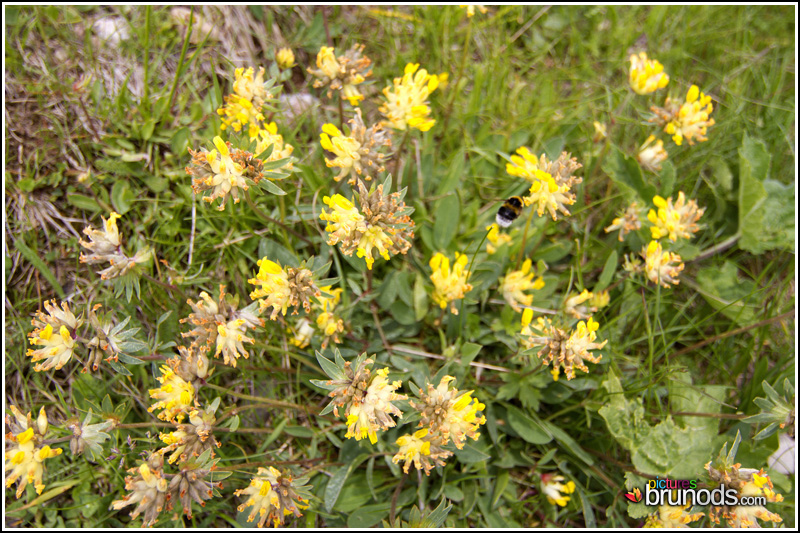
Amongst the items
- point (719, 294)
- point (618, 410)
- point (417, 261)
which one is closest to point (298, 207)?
point (417, 261)

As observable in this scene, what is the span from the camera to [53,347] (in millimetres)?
2422

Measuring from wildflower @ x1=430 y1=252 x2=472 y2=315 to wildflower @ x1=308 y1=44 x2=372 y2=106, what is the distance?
1006mm

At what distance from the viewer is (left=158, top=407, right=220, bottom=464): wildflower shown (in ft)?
7.64

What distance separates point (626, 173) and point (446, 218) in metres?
1.29

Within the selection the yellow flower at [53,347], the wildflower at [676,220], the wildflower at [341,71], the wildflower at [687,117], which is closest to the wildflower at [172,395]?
the yellow flower at [53,347]

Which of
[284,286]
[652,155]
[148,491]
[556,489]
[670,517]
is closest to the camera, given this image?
[148,491]

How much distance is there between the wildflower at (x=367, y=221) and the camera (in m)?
2.38

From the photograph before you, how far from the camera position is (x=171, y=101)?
3529 mm

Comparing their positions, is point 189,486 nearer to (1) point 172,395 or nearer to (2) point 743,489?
(1) point 172,395

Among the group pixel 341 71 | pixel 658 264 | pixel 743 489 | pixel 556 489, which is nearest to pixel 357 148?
pixel 341 71

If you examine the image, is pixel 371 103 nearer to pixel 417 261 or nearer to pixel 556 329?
pixel 417 261

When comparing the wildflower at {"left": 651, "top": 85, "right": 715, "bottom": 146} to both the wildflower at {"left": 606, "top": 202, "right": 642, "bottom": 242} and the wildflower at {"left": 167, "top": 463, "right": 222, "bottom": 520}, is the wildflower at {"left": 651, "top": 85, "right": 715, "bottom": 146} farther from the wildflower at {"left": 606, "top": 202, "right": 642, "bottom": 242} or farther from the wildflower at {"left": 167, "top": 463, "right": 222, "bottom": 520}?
the wildflower at {"left": 167, "top": 463, "right": 222, "bottom": 520}

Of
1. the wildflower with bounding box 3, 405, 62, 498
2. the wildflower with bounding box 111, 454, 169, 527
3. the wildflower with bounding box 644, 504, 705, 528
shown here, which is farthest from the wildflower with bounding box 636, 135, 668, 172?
the wildflower with bounding box 3, 405, 62, 498

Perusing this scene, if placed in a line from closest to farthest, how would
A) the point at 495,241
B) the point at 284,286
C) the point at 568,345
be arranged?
1. the point at 284,286
2. the point at 568,345
3. the point at 495,241
